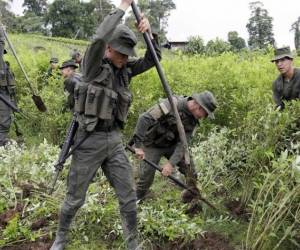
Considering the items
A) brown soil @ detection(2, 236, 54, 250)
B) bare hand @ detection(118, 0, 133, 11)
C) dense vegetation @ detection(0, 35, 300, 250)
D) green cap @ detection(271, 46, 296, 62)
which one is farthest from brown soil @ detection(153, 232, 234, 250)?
green cap @ detection(271, 46, 296, 62)

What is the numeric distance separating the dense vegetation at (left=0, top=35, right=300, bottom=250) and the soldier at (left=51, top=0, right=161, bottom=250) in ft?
1.48

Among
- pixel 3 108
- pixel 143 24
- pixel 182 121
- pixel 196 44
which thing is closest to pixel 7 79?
pixel 3 108

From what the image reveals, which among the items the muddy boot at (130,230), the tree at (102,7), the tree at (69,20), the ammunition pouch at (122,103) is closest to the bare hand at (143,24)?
the ammunition pouch at (122,103)

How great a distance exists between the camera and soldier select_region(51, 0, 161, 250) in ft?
9.86

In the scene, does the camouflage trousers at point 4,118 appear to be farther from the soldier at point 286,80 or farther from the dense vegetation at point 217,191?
the soldier at point 286,80

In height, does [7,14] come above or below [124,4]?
above

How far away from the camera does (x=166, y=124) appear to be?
4.14 meters

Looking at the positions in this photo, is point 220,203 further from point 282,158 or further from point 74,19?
point 74,19

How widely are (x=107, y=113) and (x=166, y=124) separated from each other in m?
1.21

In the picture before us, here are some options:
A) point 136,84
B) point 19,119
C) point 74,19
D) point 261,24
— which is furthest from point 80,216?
point 261,24

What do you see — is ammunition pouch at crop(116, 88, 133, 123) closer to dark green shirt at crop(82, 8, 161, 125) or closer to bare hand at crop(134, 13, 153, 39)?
dark green shirt at crop(82, 8, 161, 125)

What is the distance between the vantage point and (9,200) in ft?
13.6

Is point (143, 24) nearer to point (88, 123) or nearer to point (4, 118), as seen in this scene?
point (88, 123)

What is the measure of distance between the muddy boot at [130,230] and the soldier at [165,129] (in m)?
0.71
